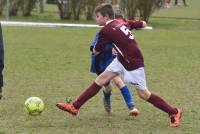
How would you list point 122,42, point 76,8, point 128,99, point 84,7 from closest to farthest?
point 122,42 → point 128,99 → point 84,7 → point 76,8

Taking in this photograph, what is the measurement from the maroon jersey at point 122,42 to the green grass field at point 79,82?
78 cm

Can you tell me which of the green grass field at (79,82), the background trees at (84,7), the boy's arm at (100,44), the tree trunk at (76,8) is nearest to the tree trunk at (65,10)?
the background trees at (84,7)

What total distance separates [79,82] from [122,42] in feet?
12.6

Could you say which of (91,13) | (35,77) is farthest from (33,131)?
(91,13)

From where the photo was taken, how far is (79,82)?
1118cm

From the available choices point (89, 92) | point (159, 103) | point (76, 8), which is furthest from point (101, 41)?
point (76, 8)

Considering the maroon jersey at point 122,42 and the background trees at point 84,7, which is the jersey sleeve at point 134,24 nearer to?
the maroon jersey at point 122,42

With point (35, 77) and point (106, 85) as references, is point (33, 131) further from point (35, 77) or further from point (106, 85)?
point (35, 77)

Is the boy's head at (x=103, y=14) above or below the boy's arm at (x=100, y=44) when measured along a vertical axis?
above

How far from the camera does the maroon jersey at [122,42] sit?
7449 mm

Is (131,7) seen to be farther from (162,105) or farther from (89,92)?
(162,105)

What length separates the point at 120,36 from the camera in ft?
24.4

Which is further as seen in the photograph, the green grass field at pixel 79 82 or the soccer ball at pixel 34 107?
the soccer ball at pixel 34 107

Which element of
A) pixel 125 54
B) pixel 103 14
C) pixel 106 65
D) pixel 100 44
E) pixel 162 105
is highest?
pixel 103 14
